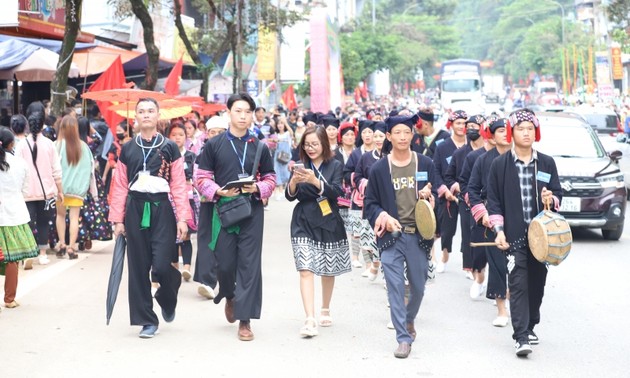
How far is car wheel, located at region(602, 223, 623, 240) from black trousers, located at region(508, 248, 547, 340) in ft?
24.2

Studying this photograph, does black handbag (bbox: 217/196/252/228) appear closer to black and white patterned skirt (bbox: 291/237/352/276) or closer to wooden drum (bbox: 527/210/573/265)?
black and white patterned skirt (bbox: 291/237/352/276)

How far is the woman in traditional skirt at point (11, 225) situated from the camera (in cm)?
948

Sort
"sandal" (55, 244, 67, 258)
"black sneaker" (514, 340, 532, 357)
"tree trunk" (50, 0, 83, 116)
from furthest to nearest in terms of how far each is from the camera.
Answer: "tree trunk" (50, 0, 83, 116) → "sandal" (55, 244, 67, 258) → "black sneaker" (514, 340, 532, 357)

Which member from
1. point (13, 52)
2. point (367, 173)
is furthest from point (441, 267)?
point (13, 52)

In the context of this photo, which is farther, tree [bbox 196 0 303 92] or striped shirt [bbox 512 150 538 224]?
tree [bbox 196 0 303 92]

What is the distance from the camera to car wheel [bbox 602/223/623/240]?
14848 millimetres

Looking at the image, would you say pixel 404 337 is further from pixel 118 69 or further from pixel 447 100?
pixel 447 100

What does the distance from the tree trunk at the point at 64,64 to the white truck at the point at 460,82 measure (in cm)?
5721

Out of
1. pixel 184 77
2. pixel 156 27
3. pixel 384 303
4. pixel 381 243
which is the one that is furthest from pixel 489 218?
pixel 184 77

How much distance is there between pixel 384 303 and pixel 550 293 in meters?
1.75

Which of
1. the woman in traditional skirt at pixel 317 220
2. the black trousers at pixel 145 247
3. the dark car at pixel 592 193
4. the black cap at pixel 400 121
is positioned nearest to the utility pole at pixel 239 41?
the dark car at pixel 592 193

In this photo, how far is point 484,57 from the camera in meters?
153

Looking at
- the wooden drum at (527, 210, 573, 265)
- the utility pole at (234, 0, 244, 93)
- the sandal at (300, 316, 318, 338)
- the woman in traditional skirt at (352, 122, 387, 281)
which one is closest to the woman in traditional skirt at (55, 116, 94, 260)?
the woman in traditional skirt at (352, 122, 387, 281)

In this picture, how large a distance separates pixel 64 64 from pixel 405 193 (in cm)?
875
